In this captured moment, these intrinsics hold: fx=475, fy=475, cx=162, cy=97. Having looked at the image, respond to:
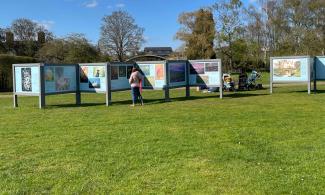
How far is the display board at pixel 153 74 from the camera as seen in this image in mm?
19969

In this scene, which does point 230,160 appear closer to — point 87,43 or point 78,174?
point 78,174

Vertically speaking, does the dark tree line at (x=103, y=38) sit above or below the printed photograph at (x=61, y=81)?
above

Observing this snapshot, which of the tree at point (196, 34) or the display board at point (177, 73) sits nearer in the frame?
the display board at point (177, 73)

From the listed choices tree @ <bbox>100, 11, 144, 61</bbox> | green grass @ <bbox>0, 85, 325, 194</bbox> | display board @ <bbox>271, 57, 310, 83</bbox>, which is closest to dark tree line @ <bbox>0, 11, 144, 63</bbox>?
tree @ <bbox>100, 11, 144, 61</bbox>

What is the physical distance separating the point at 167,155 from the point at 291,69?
17.0 meters

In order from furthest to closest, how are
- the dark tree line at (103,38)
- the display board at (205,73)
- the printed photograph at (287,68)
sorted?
the dark tree line at (103,38) → the printed photograph at (287,68) → the display board at (205,73)

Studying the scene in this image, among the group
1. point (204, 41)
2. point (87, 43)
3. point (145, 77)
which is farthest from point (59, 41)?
point (145, 77)

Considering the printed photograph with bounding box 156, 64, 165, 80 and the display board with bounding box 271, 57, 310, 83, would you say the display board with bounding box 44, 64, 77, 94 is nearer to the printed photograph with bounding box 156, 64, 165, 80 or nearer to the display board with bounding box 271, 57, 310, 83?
the printed photograph with bounding box 156, 64, 165, 80

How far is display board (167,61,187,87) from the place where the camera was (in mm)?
20297

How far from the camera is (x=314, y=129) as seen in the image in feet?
32.3

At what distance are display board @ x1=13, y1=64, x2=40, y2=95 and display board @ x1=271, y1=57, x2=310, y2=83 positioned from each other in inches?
463

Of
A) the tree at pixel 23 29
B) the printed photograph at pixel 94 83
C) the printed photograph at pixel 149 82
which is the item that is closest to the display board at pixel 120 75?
the printed photograph at pixel 94 83

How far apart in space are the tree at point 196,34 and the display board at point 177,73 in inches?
1627

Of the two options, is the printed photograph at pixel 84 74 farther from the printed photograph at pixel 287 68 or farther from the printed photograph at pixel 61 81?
the printed photograph at pixel 287 68
